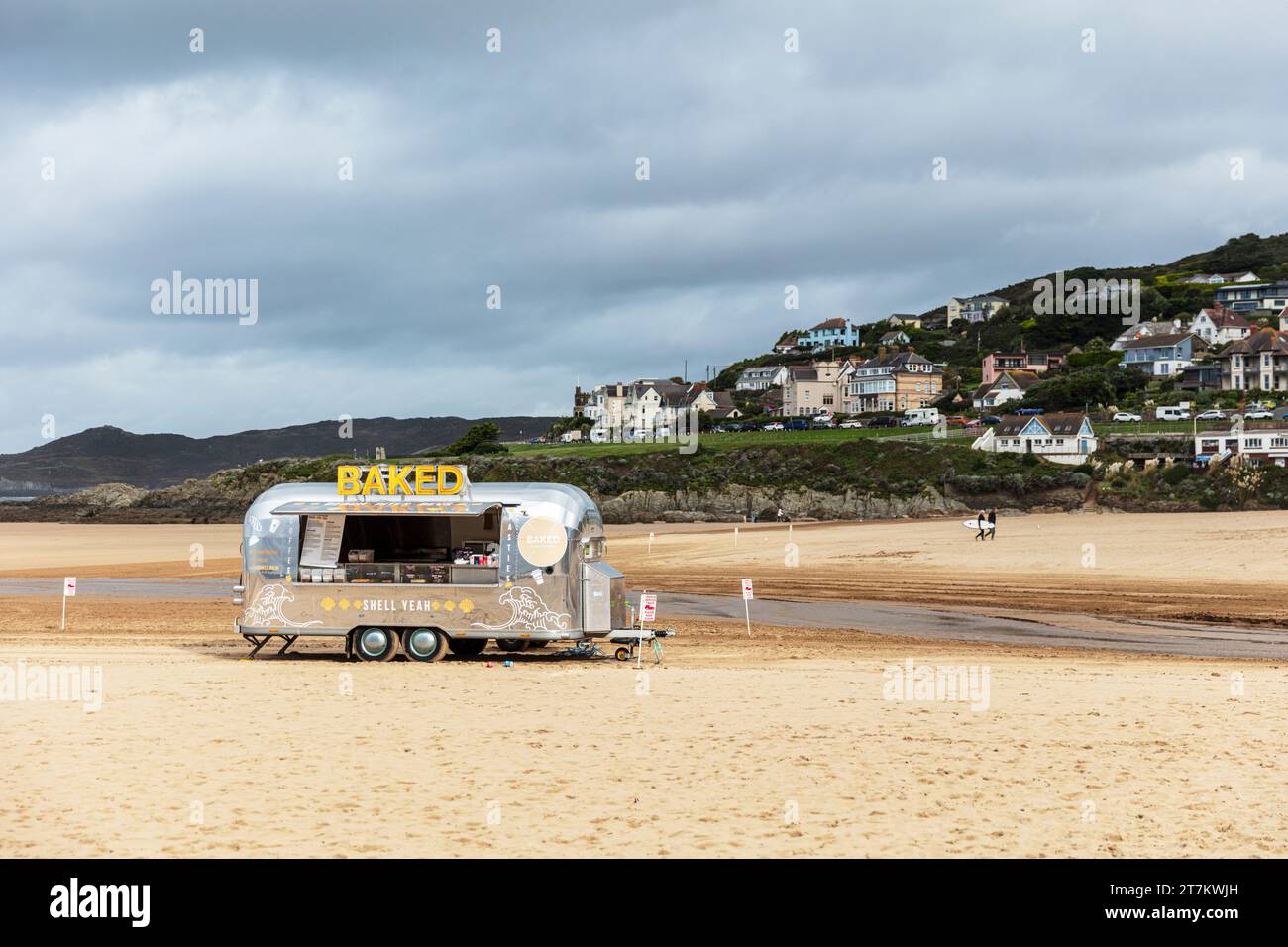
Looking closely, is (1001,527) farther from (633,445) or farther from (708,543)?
(633,445)

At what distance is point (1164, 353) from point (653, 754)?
133330mm

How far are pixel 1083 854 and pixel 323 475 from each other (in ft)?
346

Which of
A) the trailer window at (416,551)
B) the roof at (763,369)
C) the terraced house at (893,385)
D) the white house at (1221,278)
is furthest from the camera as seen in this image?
the white house at (1221,278)

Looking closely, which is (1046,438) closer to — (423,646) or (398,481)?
(398,481)

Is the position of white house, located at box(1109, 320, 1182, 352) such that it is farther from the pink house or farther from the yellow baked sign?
the yellow baked sign

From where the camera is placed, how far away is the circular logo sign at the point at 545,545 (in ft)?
68.2

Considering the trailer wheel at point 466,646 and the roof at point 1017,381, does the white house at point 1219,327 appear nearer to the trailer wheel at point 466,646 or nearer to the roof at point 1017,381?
the roof at point 1017,381

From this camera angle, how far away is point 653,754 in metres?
13.0

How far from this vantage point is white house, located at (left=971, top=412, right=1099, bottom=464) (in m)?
88.3

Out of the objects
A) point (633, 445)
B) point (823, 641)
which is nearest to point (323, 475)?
point (633, 445)

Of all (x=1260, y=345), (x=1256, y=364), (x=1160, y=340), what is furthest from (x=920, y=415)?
(x=1260, y=345)

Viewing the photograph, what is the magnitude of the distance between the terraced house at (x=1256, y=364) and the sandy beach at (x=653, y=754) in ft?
352

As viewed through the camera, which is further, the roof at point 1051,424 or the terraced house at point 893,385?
the terraced house at point 893,385
